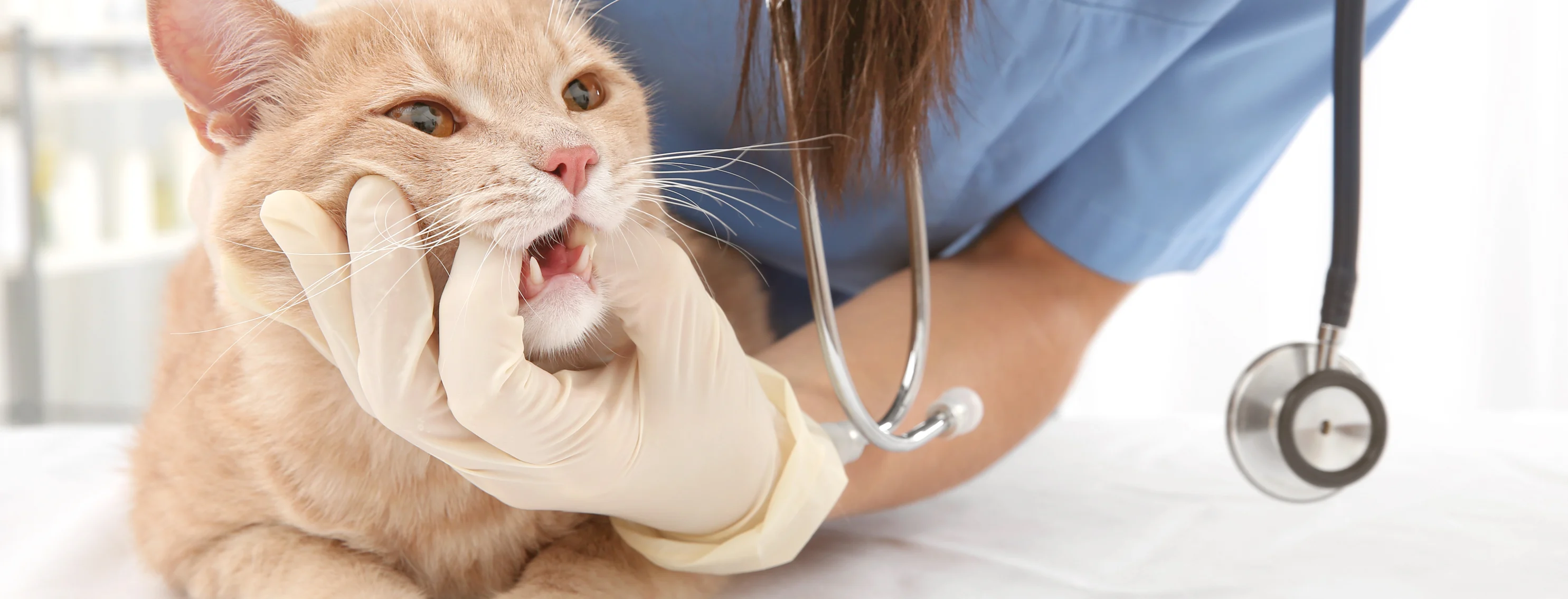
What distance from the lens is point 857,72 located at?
2.26 ft

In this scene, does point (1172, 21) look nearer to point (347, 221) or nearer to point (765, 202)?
point (765, 202)

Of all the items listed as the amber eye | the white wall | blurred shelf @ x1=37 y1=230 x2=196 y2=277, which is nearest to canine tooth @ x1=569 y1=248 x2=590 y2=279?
the amber eye

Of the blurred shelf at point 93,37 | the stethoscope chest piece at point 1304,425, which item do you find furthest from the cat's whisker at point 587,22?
the blurred shelf at point 93,37

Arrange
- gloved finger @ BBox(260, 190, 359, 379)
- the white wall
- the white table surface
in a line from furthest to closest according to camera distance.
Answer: the white wall → the white table surface → gloved finger @ BBox(260, 190, 359, 379)

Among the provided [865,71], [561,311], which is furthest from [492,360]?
[865,71]

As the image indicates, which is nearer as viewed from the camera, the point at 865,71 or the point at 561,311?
the point at 561,311

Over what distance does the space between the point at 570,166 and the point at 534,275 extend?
0.07 meters

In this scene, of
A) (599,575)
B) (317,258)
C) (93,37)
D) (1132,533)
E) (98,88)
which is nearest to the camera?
(317,258)

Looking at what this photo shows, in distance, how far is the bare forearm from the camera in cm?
86

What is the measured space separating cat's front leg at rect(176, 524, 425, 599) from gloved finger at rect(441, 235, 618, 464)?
0.14 m

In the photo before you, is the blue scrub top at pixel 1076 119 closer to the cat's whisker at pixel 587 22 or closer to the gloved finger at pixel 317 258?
the cat's whisker at pixel 587 22

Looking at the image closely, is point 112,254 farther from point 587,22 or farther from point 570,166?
point 570,166

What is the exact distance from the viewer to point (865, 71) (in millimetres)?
676

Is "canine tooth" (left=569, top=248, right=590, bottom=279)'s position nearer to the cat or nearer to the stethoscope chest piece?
the cat
